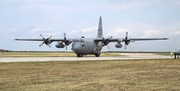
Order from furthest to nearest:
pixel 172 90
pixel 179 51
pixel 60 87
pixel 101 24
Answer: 1. pixel 101 24
2. pixel 179 51
3. pixel 60 87
4. pixel 172 90

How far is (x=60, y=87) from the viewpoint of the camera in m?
13.5

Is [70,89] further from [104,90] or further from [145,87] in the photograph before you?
[145,87]

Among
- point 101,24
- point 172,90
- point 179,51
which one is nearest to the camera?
point 172,90

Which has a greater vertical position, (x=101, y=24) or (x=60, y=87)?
(x=101, y=24)

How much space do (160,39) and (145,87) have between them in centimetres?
4748

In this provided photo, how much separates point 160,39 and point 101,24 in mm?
14850

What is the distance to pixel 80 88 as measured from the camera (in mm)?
13219

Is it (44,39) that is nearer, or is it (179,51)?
(179,51)

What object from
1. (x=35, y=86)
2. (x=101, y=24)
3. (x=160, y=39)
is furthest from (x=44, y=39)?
(x=35, y=86)

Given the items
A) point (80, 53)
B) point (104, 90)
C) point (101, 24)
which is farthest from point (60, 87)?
point (101, 24)

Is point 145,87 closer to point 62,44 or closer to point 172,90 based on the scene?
point 172,90

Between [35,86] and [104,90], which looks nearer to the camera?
[104,90]

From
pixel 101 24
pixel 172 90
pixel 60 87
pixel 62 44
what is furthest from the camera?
pixel 101 24

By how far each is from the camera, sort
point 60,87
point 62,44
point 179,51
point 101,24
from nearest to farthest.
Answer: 1. point 60,87
2. point 179,51
3. point 62,44
4. point 101,24
